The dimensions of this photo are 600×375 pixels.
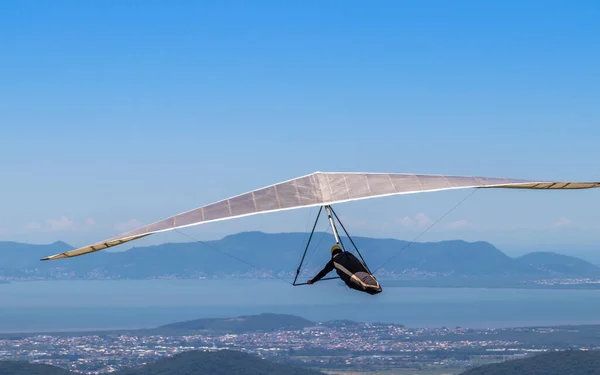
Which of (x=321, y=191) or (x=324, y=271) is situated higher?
(x=321, y=191)

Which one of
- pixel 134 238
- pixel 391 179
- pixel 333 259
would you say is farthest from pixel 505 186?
pixel 134 238

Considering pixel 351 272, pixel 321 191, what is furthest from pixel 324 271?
pixel 321 191

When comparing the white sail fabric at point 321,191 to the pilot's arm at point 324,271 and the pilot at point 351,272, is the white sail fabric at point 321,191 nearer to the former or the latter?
the pilot at point 351,272

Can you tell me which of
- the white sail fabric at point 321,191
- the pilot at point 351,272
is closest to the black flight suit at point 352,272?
the pilot at point 351,272

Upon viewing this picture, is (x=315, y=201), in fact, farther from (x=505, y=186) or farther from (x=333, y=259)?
(x=505, y=186)

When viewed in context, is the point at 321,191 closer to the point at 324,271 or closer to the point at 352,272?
the point at 324,271
